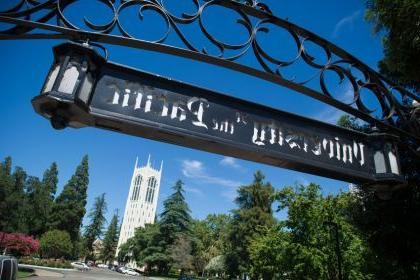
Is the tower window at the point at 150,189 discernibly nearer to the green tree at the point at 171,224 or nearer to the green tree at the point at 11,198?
the green tree at the point at 171,224

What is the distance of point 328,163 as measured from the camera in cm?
296

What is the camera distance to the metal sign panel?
234cm

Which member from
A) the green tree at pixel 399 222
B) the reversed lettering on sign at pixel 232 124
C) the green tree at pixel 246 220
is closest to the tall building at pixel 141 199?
the green tree at pixel 246 220

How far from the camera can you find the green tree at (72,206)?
206 feet

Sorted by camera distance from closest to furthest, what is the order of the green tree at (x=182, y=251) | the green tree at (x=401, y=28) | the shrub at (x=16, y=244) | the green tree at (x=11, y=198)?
the green tree at (x=401, y=28), the shrub at (x=16, y=244), the green tree at (x=11, y=198), the green tree at (x=182, y=251)

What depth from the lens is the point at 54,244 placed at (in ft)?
178

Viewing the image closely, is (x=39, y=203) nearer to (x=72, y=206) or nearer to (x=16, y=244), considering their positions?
(x=72, y=206)

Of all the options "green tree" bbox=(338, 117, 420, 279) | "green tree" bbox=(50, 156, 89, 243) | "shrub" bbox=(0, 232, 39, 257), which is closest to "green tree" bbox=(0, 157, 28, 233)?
"shrub" bbox=(0, 232, 39, 257)

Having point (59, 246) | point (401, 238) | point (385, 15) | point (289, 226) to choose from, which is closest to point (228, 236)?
point (289, 226)

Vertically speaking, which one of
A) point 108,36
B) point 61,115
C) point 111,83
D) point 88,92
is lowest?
point 61,115

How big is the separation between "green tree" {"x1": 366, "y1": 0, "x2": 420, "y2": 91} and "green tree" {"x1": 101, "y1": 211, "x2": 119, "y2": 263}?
393ft

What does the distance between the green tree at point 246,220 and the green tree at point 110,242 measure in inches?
3059

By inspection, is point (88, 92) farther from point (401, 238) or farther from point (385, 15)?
point (401, 238)

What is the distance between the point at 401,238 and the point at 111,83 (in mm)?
7399
